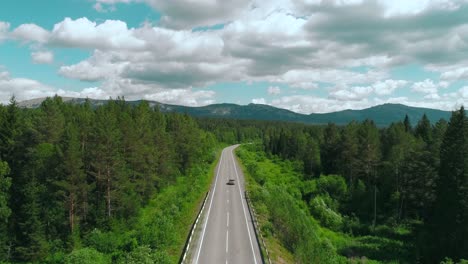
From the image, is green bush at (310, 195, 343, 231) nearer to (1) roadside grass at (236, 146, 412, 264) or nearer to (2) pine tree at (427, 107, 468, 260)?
(1) roadside grass at (236, 146, 412, 264)

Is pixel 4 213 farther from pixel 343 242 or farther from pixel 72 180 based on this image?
pixel 343 242

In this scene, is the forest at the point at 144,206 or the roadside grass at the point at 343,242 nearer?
the roadside grass at the point at 343,242

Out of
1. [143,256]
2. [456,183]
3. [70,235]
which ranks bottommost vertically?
[70,235]

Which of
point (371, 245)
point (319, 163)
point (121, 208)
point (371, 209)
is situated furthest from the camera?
point (319, 163)

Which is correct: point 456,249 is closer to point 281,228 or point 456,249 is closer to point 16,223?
point 281,228

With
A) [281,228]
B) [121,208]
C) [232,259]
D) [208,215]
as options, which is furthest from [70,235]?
[281,228]

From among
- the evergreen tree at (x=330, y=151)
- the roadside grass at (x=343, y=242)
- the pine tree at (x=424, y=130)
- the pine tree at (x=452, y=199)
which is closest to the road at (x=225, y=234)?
the roadside grass at (x=343, y=242)

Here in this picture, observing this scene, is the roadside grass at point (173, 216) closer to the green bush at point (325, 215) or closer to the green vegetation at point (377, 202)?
the green vegetation at point (377, 202)

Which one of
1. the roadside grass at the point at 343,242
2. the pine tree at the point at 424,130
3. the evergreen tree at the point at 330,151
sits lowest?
the roadside grass at the point at 343,242

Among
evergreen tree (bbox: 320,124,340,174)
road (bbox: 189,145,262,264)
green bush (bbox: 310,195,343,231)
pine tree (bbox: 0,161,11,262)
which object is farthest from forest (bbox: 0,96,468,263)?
evergreen tree (bbox: 320,124,340,174)
